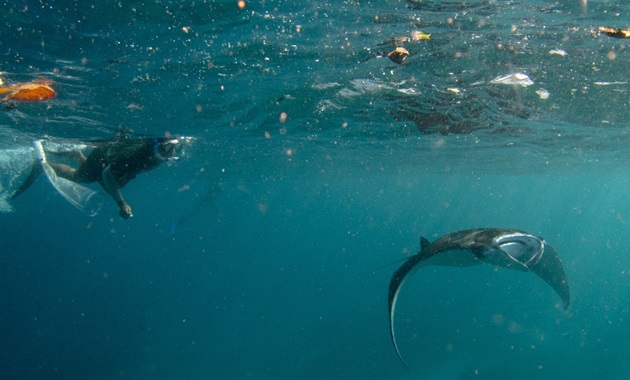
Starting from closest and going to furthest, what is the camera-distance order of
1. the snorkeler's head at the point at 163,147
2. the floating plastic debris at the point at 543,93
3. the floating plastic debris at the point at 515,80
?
the snorkeler's head at the point at 163,147
the floating plastic debris at the point at 515,80
the floating plastic debris at the point at 543,93

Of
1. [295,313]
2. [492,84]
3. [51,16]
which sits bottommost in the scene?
[295,313]

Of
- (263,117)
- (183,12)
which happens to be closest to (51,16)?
(183,12)

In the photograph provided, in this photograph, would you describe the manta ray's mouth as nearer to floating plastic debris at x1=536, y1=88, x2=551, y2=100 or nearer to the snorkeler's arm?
the snorkeler's arm

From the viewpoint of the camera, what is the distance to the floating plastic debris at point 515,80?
1152 cm

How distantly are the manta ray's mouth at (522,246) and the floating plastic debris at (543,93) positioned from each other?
9.13 m

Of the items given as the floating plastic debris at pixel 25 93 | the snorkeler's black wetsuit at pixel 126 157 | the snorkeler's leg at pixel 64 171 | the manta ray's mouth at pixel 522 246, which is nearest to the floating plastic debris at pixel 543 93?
the manta ray's mouth at pixel 522 246

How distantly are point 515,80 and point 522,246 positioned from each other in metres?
8.30

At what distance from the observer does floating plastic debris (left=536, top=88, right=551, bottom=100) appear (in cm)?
1281

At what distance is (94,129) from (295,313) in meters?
28.5

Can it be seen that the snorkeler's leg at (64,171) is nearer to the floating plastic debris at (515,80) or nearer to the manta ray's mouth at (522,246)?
the manta ray's mouth at (522,246)

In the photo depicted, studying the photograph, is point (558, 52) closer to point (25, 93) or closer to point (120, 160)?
point (120, 160)

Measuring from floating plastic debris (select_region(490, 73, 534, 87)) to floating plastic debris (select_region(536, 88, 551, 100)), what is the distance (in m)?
0.93

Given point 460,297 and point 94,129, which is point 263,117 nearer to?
point 94,129

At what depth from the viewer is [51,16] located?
786 cm
